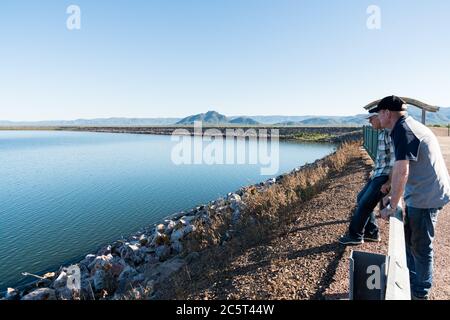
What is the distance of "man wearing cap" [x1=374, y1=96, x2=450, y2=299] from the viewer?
3.01 metres

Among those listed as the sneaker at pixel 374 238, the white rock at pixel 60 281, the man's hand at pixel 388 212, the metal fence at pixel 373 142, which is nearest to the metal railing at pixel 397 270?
the man's hand at pixel 388 212

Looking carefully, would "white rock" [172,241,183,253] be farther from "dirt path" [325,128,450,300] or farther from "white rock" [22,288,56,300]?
"dirt path" [325,128,450,300]

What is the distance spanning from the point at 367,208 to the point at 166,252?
18.8 feet

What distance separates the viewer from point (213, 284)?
474 cm

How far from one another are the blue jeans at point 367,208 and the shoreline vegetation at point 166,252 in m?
1.76

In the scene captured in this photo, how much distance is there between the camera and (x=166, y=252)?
8.47 meters

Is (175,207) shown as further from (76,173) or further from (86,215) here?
(76,173)

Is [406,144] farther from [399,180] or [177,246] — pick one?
[177,246]

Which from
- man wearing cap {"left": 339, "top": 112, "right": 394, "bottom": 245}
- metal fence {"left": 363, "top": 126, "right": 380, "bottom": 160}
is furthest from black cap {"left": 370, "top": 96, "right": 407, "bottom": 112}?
metal fence {"left": 363, "top": 126, "right": 380, "bottom": 160}
